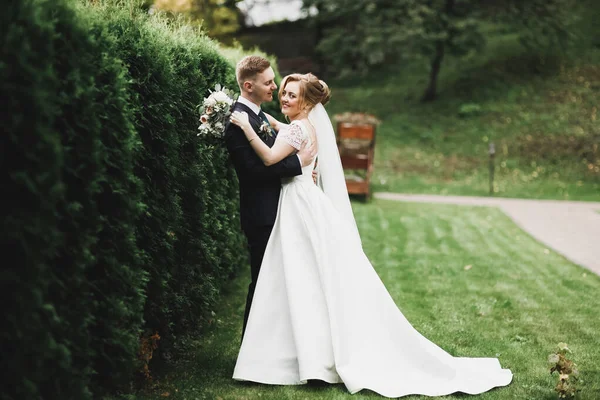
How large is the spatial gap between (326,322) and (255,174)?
1195 mm

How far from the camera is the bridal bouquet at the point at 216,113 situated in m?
4.43

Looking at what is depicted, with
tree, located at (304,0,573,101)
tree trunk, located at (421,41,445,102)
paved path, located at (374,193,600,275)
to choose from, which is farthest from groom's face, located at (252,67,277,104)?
tree trunk, located at (421,41,445,102)

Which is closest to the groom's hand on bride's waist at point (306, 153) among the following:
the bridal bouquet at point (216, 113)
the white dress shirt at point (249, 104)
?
the white dress shirt at point (249, 104)

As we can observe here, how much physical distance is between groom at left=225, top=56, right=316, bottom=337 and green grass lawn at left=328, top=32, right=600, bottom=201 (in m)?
13.2

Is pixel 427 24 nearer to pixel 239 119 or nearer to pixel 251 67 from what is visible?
pixel 251 67

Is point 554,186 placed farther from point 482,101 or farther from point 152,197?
point 152,197

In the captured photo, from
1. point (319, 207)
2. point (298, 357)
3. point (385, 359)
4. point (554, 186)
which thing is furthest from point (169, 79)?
point (554, 186)

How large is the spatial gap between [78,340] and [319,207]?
212 centimetres

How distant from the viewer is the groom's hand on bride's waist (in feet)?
15.9

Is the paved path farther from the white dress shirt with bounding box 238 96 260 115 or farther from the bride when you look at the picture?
the white dress shirt with bounding box 238 96 260 115

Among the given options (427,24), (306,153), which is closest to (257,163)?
(306,153)

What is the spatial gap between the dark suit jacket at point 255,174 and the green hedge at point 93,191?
46 centimetres

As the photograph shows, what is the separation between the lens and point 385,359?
476 centimetres

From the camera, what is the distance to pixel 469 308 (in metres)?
7.02
